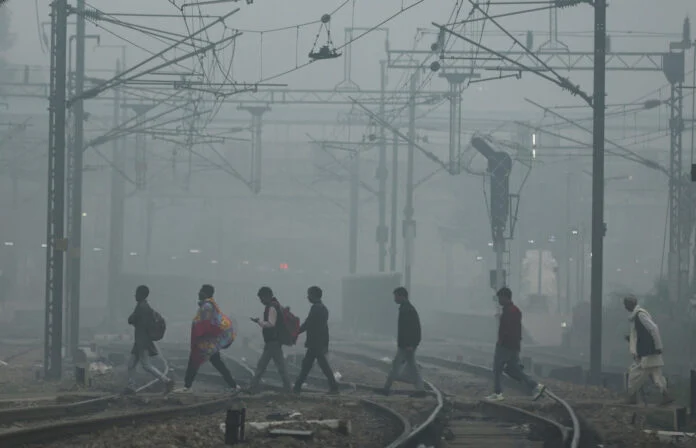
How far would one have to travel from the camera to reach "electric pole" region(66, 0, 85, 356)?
1208 inches

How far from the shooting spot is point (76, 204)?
31.3 meters

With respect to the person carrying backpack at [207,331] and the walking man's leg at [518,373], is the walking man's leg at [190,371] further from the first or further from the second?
the walking man's leg at [518,373]

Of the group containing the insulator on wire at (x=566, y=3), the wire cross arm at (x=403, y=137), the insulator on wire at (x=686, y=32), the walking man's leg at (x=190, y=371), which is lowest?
the walking man's leg at (x=190, y=371)

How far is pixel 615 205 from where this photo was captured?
89938 millimetres

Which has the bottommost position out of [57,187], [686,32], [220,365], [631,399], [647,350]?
[631,399]

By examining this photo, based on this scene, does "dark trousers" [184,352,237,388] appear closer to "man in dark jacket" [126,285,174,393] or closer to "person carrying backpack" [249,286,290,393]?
"man in dark jacket" [126,285,174,393]

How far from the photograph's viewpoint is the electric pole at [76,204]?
30.7m

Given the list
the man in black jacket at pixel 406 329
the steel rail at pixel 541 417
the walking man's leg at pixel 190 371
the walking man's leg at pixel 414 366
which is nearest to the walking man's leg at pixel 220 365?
the walking man's leg at pixel 190 371

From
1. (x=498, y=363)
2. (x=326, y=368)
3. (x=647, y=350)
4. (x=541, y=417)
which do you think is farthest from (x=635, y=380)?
(x=326, y=368)

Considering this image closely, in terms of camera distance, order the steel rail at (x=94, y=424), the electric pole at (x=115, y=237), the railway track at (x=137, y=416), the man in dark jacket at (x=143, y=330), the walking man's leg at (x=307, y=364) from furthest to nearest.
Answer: the electric pole at (x=115, y=237), the walking man's leg at (x=307, y=364), the man in dark jacket at (x=143, y=330), the railway track at (x=137, y=416), the steel rail at (x=94, y=424)

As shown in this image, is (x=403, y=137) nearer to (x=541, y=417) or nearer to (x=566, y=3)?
(x=566, y=3)

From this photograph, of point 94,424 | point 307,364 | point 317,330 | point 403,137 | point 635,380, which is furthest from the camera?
point 403,137

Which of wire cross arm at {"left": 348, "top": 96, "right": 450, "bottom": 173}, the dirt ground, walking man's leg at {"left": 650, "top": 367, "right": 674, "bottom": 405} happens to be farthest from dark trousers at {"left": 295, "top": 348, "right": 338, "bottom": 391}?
wire cross arm at {"left": 348, "top": 96, "right": 450, "bottom": 173}

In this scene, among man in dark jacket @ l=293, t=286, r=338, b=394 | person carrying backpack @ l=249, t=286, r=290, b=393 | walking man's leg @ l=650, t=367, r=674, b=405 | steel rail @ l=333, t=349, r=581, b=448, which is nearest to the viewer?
steel rail @ l=333, t=349, r=581, b=448
